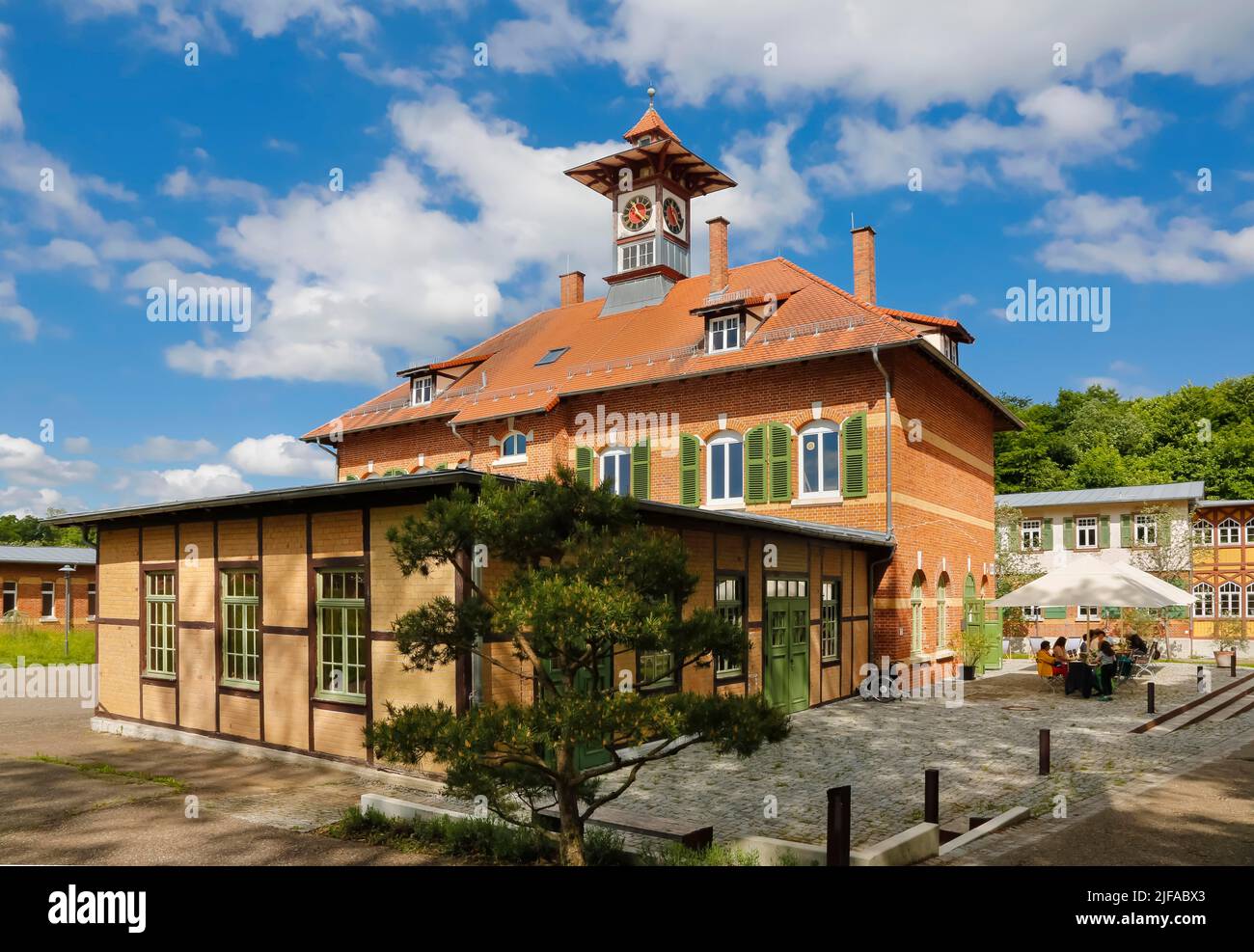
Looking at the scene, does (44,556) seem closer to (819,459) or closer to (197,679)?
(197,679)

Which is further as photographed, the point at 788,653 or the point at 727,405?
the point at 727,405

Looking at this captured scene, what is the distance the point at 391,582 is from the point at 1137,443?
5242 centimetres

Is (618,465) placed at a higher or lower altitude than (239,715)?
higher

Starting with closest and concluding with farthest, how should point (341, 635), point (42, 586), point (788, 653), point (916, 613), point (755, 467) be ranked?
point (341, 635) < point (788, 653) < point (916, 613) < point (755, 467) < point (42, 586)

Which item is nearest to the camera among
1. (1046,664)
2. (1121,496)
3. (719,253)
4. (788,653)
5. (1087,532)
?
(788,653)

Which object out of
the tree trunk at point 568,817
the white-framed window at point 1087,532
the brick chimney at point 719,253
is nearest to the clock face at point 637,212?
the brick chimney at point 719,253

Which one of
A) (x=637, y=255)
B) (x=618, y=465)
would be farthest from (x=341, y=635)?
(x=637, y=255)

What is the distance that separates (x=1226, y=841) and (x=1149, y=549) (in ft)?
110

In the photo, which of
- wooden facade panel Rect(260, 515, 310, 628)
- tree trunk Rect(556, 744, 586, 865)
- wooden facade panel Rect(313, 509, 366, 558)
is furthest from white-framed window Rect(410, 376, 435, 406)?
tree trunk Rect(556, 744, 586, 865)

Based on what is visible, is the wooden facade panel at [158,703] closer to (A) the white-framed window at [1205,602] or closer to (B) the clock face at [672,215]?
(B) the clock face at [672,215]

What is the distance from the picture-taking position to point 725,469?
21.0 m

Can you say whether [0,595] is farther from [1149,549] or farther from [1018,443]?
[1018,443]

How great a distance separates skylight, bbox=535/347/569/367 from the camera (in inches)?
1012

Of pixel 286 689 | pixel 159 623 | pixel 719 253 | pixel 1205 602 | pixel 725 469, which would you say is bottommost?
pixel 1205 602
